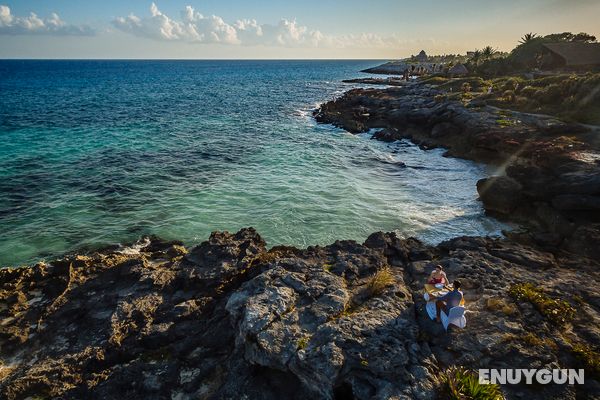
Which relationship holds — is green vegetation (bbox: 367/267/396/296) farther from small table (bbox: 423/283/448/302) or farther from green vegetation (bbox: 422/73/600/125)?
green vegetation (bbox: 422/73/600/125)

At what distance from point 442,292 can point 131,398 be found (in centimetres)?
1030

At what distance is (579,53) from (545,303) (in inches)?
3121

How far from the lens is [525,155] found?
91.7ft

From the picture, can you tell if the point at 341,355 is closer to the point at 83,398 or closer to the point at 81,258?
the point at 83,398

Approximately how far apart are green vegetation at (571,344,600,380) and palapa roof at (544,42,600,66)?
78.0 m

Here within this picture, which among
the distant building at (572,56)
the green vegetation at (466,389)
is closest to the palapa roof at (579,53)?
the distant building at (572,56)

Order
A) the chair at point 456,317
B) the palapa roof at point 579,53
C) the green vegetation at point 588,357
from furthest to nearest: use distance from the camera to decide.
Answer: the palapa roof at point 579,53
the chair at point 456,317
the green vegetation at point 588,357

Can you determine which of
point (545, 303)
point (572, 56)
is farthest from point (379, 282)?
point (572, 56)

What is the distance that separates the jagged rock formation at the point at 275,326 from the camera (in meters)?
9.20

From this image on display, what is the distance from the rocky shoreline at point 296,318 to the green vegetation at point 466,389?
22cm

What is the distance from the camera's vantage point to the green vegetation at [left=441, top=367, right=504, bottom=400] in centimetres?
819

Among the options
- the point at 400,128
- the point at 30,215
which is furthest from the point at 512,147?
the point at 30,215

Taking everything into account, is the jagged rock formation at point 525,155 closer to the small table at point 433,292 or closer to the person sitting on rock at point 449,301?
the small table at point 433,292

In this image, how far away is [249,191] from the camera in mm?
27812
